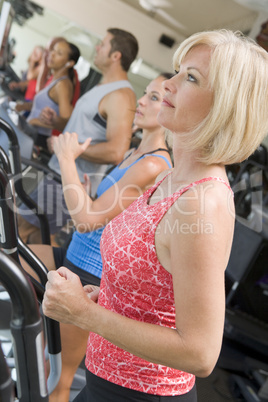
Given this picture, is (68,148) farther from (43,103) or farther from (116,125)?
(43,103)

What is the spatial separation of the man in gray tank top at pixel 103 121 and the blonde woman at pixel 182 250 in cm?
138

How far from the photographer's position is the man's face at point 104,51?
249 cm

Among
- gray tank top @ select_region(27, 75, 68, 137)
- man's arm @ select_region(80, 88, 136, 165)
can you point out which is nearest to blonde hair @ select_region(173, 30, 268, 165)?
man's arm @ select_region(80, 88, 136, 165)

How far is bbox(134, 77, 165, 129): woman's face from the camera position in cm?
172

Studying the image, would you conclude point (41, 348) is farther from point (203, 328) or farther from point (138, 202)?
point (138, 202)

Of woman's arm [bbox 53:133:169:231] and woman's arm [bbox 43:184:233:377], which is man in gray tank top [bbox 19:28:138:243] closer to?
woman's arm [bbox 53:133:169:231]

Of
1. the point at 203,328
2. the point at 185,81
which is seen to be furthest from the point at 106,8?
the point at 203,328

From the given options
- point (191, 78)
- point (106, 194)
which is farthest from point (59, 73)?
point (191, 78)

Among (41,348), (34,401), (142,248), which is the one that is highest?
(142,248)

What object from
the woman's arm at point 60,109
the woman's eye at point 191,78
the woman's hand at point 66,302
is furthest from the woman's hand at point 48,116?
the woman's hand at point 66,302

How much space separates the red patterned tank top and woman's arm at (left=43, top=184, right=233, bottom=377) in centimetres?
7

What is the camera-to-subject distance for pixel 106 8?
257 centimetres

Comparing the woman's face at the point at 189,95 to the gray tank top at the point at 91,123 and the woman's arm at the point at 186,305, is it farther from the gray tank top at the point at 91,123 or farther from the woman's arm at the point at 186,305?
the gray tank top at the point at 91,123

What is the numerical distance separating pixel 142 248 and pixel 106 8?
214cm
